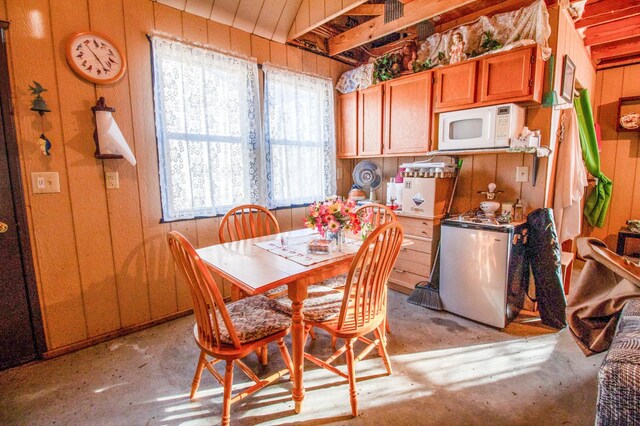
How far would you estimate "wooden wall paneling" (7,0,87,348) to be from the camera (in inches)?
72.3

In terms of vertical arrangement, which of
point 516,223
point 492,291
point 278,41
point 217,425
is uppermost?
point 278,41

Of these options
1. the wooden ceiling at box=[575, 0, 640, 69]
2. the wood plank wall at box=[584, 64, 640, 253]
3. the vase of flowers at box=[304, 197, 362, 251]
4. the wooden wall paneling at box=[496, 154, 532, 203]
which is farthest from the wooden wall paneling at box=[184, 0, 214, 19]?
the wood plank wall at box=[584, 64, 640, 253]

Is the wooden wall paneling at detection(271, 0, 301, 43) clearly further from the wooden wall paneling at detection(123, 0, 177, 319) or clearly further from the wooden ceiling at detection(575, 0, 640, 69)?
the wooden ceiling at detection(575, 0, 640, 69)

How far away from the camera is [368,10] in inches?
112

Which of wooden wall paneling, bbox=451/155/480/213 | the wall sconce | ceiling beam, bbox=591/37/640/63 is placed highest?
ceiling beam, bbox=591/37/640/63

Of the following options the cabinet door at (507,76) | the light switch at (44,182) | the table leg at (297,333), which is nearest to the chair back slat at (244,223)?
the table leg at (297,333)

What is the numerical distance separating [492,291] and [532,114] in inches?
58.1

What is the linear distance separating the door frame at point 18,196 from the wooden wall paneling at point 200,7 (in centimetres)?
113

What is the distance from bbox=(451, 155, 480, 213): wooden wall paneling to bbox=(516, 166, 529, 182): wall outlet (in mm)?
391

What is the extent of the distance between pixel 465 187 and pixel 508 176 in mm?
373

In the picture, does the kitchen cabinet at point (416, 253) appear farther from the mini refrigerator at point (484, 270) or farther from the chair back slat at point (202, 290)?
the chair back slat at point (202, 290)

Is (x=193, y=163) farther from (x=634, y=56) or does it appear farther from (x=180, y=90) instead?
(x=634, y=56)

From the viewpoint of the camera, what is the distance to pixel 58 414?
1.59 m

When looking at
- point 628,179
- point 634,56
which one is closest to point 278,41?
point 634,56
